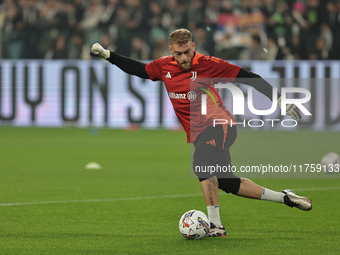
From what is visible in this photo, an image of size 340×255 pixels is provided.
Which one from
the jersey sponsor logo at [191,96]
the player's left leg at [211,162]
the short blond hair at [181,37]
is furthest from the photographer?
the jersey sponsor logo at [191,96]

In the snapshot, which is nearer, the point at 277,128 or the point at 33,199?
the point at 33,199

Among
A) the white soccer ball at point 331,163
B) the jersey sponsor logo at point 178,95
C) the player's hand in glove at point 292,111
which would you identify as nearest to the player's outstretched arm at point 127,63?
the jersey sponsor logo at point 178,95

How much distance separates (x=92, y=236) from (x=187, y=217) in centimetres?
91

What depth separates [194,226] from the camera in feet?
24.1

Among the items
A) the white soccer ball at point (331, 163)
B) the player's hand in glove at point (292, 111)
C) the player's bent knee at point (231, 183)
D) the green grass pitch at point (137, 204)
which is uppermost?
the player's hand in glove at point (292, 111)

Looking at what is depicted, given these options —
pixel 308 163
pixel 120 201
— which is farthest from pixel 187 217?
pixel 308 163

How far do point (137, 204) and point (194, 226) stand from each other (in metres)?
2.55

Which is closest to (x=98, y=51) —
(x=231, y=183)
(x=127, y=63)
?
(x=127, y=63)

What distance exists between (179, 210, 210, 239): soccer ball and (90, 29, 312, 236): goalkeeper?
0.17 meters

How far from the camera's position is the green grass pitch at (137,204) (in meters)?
7.12

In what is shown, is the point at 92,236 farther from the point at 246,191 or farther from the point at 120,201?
the point at 120,201

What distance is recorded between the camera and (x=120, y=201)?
1009 cm

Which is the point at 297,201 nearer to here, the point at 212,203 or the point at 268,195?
the point at 268,195

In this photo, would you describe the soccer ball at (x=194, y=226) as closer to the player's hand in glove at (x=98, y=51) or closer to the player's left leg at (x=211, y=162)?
the player's left leg at (x=211, y=162)
